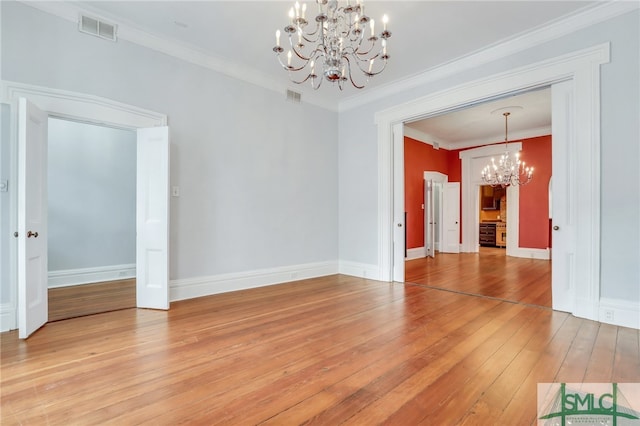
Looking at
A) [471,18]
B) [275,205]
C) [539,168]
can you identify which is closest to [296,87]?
[275,205]

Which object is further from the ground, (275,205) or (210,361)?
(275,205)

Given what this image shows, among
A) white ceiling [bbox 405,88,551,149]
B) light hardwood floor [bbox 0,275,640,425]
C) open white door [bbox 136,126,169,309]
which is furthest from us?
white ceiling [bbox 405,88,551,149]

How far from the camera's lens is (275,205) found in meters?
5.18

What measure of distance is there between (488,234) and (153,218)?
11370mm

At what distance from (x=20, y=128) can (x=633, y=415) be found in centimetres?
497

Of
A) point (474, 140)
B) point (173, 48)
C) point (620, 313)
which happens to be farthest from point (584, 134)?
point (474, 140)

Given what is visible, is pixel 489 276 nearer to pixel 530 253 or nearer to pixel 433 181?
pixel 530 253

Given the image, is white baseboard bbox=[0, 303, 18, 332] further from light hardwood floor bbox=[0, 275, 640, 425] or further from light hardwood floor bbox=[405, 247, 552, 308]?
light hardwood floor bbox=[405, 247, 552, 308]

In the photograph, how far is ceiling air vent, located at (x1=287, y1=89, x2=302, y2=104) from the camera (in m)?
5.34

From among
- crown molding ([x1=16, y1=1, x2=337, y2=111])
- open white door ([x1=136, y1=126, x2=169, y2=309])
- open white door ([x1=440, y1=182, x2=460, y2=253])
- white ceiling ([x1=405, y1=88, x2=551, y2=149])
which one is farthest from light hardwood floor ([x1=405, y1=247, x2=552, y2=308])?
crown molding ([x1=16, y1=1, x2=337, y2=111])

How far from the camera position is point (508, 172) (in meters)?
7.82

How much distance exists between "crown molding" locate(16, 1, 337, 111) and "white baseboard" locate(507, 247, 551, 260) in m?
6.96

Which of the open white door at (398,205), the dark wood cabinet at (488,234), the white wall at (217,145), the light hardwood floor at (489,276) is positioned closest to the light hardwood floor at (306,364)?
the light hardwood floor at (489,276)

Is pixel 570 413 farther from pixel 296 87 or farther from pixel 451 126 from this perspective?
pixel 451 126
